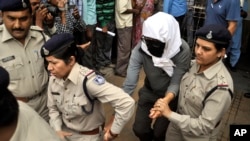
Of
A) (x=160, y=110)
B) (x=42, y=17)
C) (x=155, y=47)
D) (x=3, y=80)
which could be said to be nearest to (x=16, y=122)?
(x=3, y=80)

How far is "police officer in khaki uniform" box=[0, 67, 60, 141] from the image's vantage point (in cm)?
118

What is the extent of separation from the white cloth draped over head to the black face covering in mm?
33

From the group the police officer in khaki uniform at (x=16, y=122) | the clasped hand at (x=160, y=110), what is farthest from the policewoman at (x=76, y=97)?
Result: the police officer in khaki uniform at (x=16, y=122)

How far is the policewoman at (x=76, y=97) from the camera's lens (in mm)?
2299

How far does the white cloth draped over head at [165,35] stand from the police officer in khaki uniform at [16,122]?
1414mm

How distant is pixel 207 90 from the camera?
2.40 m

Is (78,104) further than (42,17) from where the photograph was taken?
No

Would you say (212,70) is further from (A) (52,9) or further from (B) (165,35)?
(A) (52,9)

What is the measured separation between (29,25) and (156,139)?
1712 mm

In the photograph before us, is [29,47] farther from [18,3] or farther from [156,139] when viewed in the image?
[156,139]

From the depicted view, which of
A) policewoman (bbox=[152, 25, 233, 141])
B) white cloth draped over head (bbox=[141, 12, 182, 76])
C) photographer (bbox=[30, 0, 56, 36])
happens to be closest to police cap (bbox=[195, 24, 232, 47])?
policewoman (bbox=[152, 25, 233, 141])

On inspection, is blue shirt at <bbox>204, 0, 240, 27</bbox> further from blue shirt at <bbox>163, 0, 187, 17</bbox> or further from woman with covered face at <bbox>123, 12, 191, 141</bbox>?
woman with covered face at <bbox>123, 12, 191, 141</bbox>

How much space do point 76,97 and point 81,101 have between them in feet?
0.17

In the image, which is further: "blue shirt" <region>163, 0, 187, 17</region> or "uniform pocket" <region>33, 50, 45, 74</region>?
"blue shirt" <region>163, 0, 187, 17</region>
